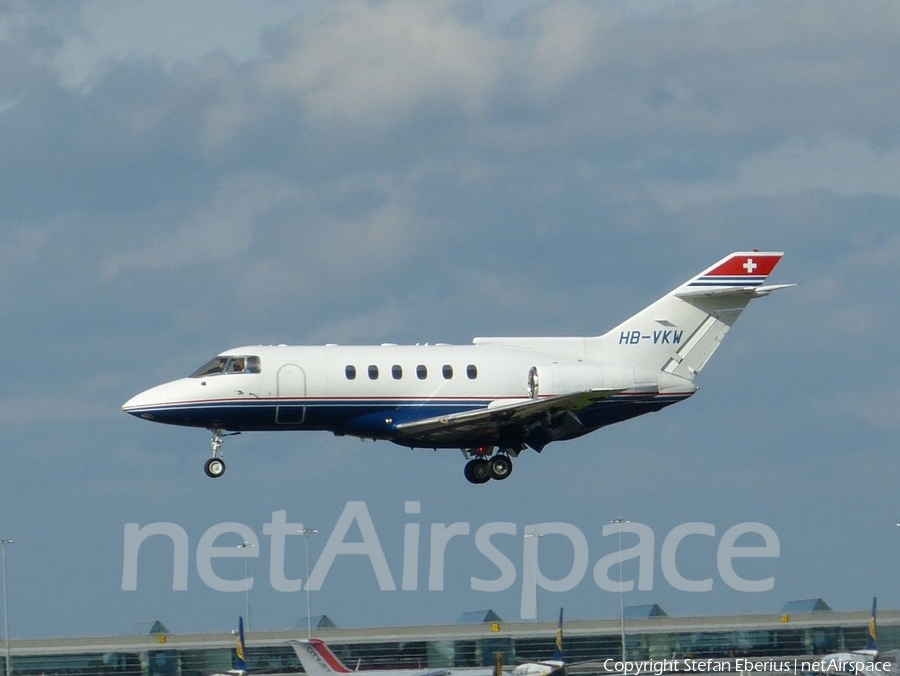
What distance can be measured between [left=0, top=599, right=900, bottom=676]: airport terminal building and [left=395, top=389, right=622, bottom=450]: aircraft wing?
69.0 feet

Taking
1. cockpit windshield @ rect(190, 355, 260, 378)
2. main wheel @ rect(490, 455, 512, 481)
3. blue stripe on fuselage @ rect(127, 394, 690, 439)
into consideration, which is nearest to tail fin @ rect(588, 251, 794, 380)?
main wheel @ rect(490, 455, 512, 481)

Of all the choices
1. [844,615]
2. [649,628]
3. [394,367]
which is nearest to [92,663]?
[649,628]

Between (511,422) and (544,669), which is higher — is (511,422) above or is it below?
above

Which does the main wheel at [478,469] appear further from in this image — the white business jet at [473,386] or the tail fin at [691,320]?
the tail fin at [691,320]

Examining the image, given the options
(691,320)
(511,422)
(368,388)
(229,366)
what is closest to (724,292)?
(691,320)

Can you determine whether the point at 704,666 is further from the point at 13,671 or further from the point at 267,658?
the point at 13,671

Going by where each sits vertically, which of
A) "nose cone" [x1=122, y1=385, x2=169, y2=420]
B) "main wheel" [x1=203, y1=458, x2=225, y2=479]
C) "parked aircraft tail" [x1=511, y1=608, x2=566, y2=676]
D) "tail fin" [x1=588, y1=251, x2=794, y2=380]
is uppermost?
"tail fin" [x1=588, y1=251, x2=794, y2=380]

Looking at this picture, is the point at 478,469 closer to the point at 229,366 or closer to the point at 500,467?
the point at 500,467

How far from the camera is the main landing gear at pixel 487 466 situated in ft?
177

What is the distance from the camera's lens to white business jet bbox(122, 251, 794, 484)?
5025 cm

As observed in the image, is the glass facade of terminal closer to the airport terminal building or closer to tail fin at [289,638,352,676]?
the airport terminal building

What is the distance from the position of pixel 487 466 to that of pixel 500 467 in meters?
0.43

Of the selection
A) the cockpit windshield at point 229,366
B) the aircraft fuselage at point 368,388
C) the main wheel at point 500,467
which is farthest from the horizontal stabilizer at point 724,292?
the cockpit windshield at point 229,366

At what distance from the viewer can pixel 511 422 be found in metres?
52.0
